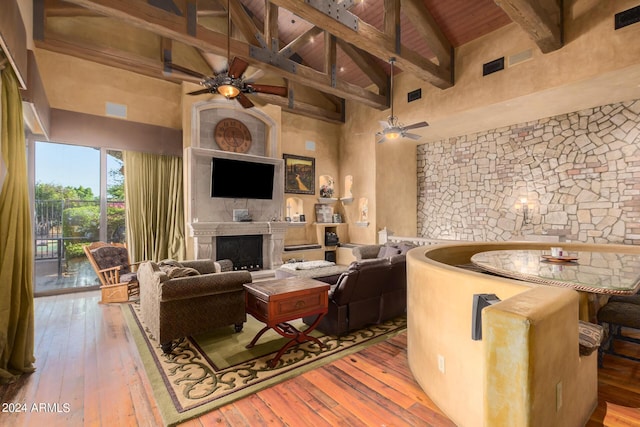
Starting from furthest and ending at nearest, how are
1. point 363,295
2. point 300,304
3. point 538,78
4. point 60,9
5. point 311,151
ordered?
point 311,151 → point 538,78 → point 60,9 → point 363,295 → point 300,304

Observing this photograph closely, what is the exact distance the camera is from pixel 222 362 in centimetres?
294

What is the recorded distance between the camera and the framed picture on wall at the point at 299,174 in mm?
7863

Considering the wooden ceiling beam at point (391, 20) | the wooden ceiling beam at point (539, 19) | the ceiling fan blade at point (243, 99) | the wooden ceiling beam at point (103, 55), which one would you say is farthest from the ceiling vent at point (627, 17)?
the wooden ceiling beam at point (103, 55)

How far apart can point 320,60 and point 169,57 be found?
350 centimetres

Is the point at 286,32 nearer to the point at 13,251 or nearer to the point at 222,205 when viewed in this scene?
the point at 222,205

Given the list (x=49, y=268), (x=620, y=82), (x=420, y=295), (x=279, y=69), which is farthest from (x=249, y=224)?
(x=620, y=82)

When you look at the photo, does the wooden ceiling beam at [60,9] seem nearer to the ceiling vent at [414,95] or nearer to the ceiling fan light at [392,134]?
the ceiling fan light at [392,134]

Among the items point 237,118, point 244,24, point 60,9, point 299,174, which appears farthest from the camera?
point 299,174

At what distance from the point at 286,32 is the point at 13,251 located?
6.74 meters

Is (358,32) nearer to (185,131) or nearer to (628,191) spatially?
(185,131)

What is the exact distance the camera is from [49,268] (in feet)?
17.8

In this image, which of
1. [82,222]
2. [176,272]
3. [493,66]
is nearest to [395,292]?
[176,272]

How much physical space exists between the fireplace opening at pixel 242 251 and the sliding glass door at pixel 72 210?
188cm

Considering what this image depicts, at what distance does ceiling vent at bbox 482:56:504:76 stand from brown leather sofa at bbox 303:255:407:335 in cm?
422
